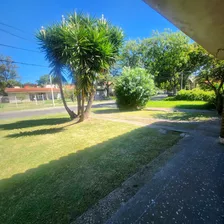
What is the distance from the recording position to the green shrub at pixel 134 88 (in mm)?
11133

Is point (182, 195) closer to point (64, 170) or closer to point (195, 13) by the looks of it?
point (64, 170)

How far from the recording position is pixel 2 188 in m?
2.45

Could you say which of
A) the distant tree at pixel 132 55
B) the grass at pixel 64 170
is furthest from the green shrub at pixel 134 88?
the distant tree at pixel 132 55

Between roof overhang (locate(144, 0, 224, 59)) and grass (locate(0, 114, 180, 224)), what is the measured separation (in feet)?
8.93

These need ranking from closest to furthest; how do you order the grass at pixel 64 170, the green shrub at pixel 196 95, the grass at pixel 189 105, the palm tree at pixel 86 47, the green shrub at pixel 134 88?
the grass at pixel 64 170
the palm tree at pixel 86 47
the grass at pixel 189 105
the green shrub at pixel 134 88
the green shrub at pixel 196 95

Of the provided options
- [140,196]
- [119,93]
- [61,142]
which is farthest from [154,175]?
[119,93]

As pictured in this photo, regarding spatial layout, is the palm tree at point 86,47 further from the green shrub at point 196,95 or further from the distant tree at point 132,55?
the distant tree at point 132,55

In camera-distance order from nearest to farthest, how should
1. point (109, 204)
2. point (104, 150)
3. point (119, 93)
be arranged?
point (109, 204)
point (104, 150)
point (119, 93)

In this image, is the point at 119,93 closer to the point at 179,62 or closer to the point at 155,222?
the point at 155,222

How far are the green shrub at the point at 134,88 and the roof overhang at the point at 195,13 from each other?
28.3 ft

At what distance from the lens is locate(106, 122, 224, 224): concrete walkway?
1.65 m

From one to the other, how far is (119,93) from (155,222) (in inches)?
415

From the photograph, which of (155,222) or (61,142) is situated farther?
(61,142)

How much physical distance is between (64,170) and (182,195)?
7.57ft
